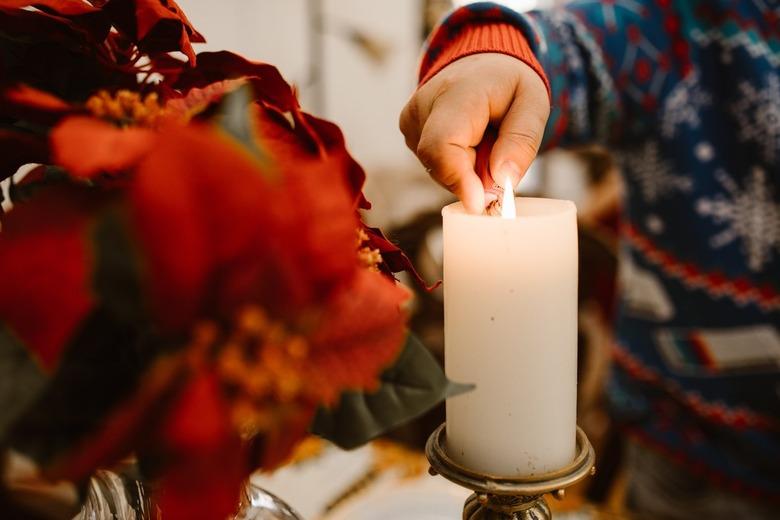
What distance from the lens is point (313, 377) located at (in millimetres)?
188

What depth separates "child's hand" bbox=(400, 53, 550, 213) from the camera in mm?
364

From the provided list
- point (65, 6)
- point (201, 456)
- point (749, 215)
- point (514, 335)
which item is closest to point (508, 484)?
point (514, 335)

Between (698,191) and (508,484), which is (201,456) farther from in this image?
(698,191)

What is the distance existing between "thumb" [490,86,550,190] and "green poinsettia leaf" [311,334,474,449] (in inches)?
6.3

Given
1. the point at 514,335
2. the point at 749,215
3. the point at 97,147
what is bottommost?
the point at 749,215

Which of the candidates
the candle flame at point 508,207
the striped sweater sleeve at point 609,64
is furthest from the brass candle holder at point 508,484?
the striped sweater sleeve at point 609,64

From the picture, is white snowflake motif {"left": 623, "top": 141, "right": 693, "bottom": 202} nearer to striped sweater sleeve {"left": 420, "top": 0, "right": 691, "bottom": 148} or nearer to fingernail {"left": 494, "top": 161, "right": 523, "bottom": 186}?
striped sweater sleeve {"left": 420, "top": 0, "right": 691, "bottom": 148}

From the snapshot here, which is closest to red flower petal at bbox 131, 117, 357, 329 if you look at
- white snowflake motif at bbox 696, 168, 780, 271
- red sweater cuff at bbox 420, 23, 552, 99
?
red sweater cuff at bbox 420, 23, 552, 99

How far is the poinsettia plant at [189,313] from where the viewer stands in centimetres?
17

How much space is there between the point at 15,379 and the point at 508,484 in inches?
8.2

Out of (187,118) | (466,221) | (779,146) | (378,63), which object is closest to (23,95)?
(187,118)

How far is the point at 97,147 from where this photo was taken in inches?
7.7

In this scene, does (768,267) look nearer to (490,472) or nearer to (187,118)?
(490,472)

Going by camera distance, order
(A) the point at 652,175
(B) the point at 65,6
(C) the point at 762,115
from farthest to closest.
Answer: (A) the point at 652,175 < (C) the point at 762,115 < (B) the point at 65,6
